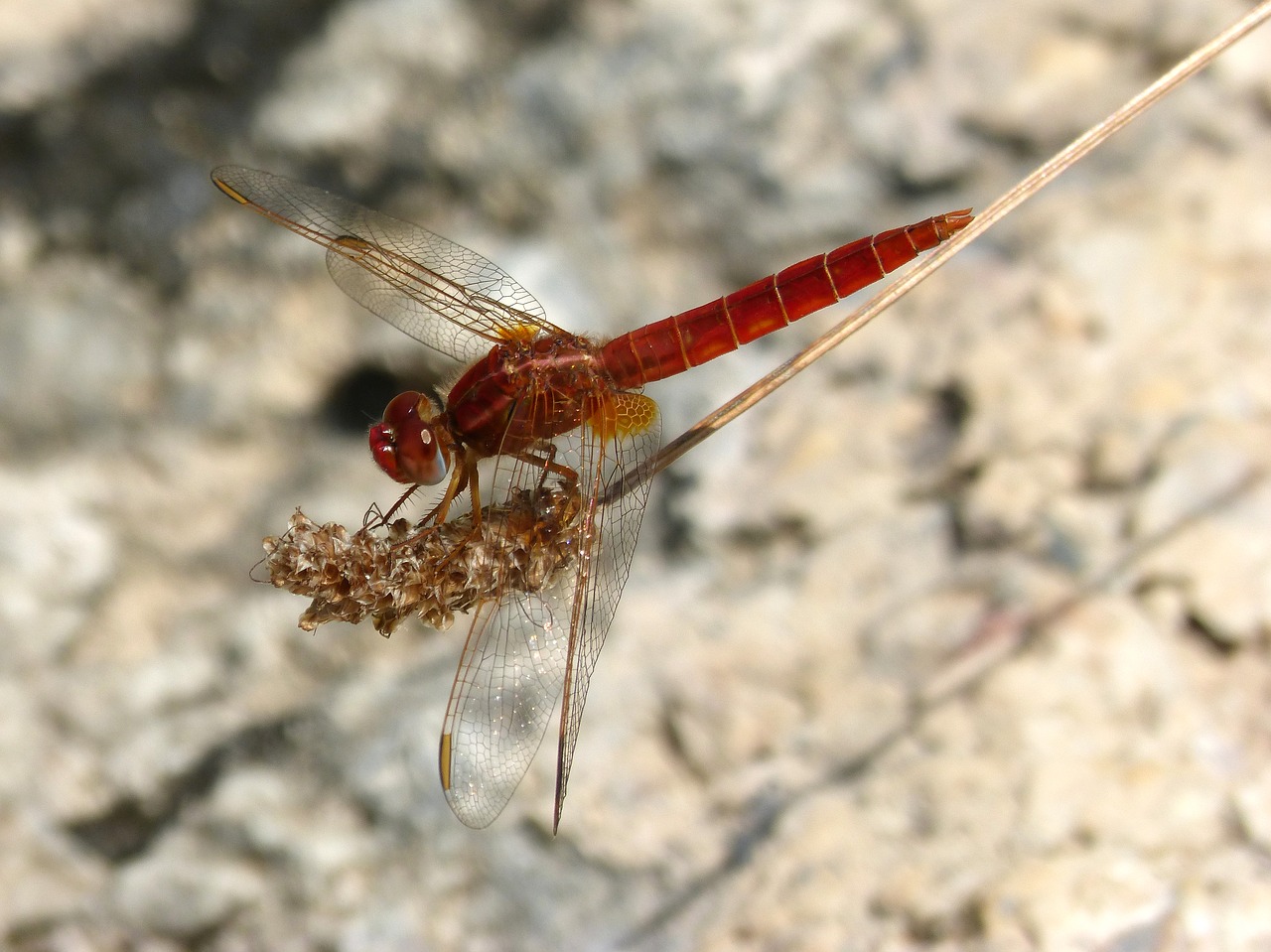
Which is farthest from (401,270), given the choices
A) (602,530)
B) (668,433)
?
(668,433)

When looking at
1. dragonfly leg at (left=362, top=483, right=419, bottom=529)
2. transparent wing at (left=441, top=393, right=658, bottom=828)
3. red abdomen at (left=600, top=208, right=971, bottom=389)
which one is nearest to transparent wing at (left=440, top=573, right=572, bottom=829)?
transparent wing at (left=441, top=393, right=658, bottom=828)

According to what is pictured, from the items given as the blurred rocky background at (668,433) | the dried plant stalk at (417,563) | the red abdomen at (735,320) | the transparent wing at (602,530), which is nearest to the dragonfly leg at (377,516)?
the dried plant stalk at (417,563)

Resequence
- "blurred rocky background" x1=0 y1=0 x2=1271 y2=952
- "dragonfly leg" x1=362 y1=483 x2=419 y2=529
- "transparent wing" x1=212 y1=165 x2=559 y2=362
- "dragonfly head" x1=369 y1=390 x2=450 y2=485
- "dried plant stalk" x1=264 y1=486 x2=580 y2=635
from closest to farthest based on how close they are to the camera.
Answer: "dried plant stalk" x1=264 y1=486 x2=580 y2=635, "dragonfly leg" x1=362 y1=483 x2=419 y2=529, "dragonfly head" x1=369 y1=390 x2=450 y2=485, "transparent wing" x1=212 y1=165 x2=559 y2=362, "blurred rocky background" x1=0 y1=0 x2=1271 y2=952

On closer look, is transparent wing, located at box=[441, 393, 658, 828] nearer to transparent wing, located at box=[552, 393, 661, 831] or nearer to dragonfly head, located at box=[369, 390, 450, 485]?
transparent wing, located at box=[552, 393, 661, 831]

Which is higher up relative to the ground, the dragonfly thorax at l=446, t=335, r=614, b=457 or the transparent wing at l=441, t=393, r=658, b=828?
the dragonfly thorax at l=446, t=335, r=614, b=457

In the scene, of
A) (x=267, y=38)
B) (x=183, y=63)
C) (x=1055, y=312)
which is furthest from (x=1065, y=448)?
(x=183, y=63)

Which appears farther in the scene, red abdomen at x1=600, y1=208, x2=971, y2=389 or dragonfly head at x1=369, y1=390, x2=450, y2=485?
red abdomen at x1=600, y1=208, x2=971, y2=389

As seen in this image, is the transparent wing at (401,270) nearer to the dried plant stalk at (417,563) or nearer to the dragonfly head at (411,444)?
the dragonfly head at (411,444)

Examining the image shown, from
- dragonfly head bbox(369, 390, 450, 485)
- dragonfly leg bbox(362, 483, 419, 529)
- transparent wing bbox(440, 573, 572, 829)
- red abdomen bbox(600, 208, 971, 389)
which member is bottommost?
transparent wing bbox(440, 573, 572, 829)
